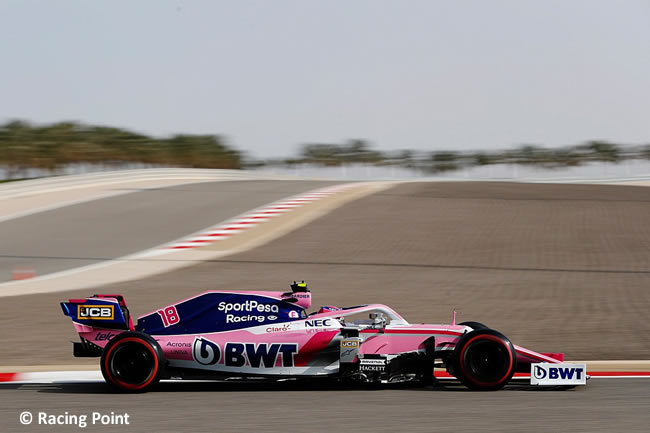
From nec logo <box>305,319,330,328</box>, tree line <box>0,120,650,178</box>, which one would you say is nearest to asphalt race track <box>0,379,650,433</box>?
nec logo <box>305,319,330,328</box>

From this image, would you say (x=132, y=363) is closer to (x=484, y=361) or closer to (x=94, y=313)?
(x=94, y=313)

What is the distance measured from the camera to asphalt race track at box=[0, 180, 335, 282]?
1734 centimetres

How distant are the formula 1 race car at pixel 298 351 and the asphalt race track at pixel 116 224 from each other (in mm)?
9294

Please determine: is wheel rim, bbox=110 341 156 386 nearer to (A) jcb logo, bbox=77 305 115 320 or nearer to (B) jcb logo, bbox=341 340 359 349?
(A) jcb logo, bbox=77 305 115 320

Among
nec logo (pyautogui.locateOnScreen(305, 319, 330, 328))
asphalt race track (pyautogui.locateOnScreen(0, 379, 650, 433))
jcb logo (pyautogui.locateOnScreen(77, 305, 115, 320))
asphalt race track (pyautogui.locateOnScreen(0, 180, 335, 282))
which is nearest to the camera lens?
asphalt race track (pyautogui.locateOnScreen(0, 379, 650, 433))

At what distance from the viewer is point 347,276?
47.9 ft

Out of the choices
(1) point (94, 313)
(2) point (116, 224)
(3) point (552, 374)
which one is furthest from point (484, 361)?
(2) point (116, 224)

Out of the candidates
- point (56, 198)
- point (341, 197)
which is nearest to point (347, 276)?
point (341, 197)

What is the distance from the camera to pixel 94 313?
7301 mm

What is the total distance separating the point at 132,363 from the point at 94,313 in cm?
64

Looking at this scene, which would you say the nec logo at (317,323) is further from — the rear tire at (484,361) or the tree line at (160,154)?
the tree line at (160,154)

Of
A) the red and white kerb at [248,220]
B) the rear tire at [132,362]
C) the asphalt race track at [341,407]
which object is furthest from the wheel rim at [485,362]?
the red and white kerb at [248,220]

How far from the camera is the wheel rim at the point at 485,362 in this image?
22.5 ft

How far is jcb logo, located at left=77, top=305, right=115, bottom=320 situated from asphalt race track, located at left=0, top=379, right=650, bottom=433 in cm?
69
